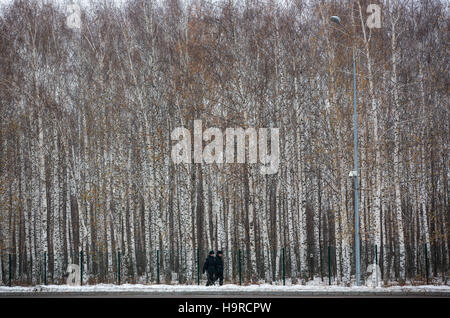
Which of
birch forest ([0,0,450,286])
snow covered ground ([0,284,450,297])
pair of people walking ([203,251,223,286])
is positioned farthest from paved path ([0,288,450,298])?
birch forest ([0,0,450,286])

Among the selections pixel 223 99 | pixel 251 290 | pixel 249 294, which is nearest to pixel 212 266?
pixel 251 290

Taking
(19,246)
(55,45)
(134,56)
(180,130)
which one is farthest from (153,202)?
(19,246)

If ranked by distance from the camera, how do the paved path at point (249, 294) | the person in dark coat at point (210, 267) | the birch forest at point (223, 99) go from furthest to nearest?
1. the birch forest at point (223, 99)
2. the person in dark coat at point (210, 267)
3. the paved path at point (249, 294)

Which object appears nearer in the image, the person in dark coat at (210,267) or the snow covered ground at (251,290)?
the snow covered ground at (251,290)

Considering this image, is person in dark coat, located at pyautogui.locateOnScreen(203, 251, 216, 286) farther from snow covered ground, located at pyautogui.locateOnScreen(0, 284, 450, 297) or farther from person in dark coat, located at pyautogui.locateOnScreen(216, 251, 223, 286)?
snow covered ground, located at pyautogui.locateOnScreen(0, 284, 450, 297)

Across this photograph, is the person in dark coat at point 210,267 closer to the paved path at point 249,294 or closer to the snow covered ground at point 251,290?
the snow covered ground at point 251,290

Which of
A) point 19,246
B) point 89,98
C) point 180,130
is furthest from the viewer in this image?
point 19,246

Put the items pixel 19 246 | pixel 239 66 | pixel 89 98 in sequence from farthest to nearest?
pixel 19 246 → pixel 89 98 → pixel 239 66

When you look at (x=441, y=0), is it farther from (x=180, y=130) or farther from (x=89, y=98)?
(x=89, y=98)

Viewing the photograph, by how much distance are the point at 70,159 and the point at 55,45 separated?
22.0ft

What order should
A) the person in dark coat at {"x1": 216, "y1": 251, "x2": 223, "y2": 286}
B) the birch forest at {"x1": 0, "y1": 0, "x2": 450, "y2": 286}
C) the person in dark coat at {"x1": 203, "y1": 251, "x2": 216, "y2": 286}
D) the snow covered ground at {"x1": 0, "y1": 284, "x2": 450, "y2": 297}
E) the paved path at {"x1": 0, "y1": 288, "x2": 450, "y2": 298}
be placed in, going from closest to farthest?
1. the paved path at {"x1": 0, "y1": 288, "x2": 450, "y2": 298}
2. the snow covered ground at {"x1": 0, "y1": 284, "x2": 450, "y2": 297}
3. the person in dark coat at {"x1": 216, "y1": 251, "x2": 223, "y2": 286}
4. the person in dark coat at {"x1": 203, "y1": 251, "x2": 216, "y2": 286}
5. the birch forest at {"x1": 0, "y1": 0, "x2": 450, "y2": 286}

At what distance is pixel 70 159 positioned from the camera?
26.1 meters

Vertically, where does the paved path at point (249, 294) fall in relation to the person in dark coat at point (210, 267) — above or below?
below

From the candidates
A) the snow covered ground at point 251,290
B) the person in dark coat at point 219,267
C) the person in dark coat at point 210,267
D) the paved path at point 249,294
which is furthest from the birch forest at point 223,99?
the paved path at point 249,294
